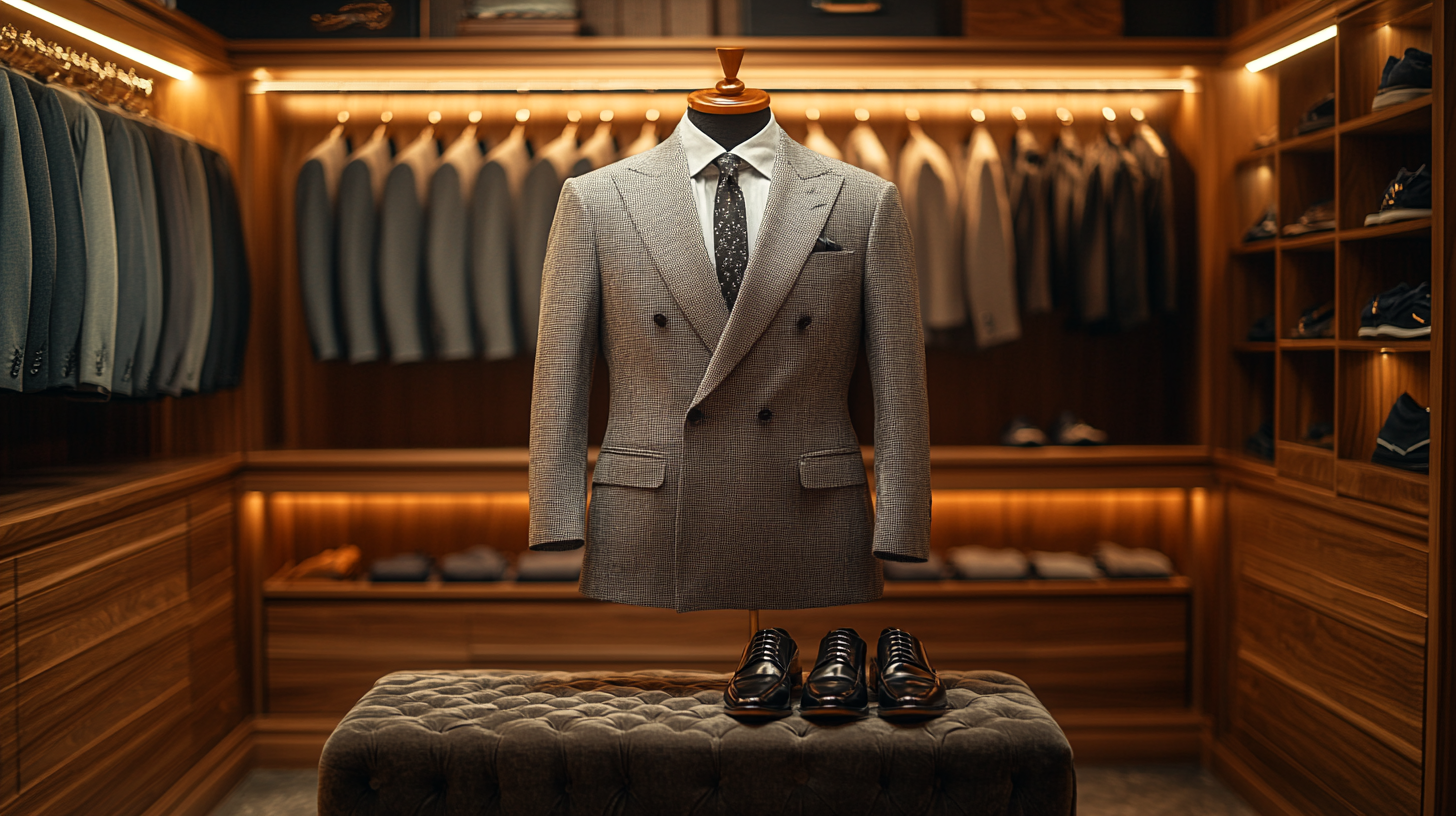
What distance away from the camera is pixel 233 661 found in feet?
10.6

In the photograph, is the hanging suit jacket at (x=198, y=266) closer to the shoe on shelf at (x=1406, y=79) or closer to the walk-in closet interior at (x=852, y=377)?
the walk-in closet interior at (x=852, y=377)

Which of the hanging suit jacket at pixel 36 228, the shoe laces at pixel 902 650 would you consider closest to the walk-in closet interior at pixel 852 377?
the hanging suit jacket at pixel 36 228

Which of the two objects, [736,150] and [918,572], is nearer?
[736,150]

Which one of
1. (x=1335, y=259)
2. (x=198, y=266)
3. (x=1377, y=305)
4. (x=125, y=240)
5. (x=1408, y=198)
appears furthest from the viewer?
(x=198, y=266)

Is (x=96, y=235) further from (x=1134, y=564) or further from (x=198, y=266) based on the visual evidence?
(x=1134, y=564)

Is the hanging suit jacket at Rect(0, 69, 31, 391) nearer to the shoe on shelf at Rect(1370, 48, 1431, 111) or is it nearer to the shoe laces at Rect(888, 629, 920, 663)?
the shoe laces at Rect(888, 629, 920, 663)

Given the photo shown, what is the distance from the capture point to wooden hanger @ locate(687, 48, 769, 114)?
5.92 ft

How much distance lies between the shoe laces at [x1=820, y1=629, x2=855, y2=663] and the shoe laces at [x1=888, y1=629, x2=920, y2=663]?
0.07 meters

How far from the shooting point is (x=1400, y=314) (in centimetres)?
239

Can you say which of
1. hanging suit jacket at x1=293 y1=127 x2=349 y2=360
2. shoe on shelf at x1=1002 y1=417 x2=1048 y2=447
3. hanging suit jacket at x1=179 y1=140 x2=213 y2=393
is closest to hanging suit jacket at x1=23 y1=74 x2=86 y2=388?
hanging suit jacket at x1=179 y1=140 x2=213 y2=393

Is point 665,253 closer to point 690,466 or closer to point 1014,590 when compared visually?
point 690,466

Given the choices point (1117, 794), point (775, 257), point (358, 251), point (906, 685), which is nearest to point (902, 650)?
point (906, 685)

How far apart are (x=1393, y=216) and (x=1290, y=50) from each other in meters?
0.83

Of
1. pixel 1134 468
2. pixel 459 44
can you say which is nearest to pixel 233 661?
pixel 459 44
